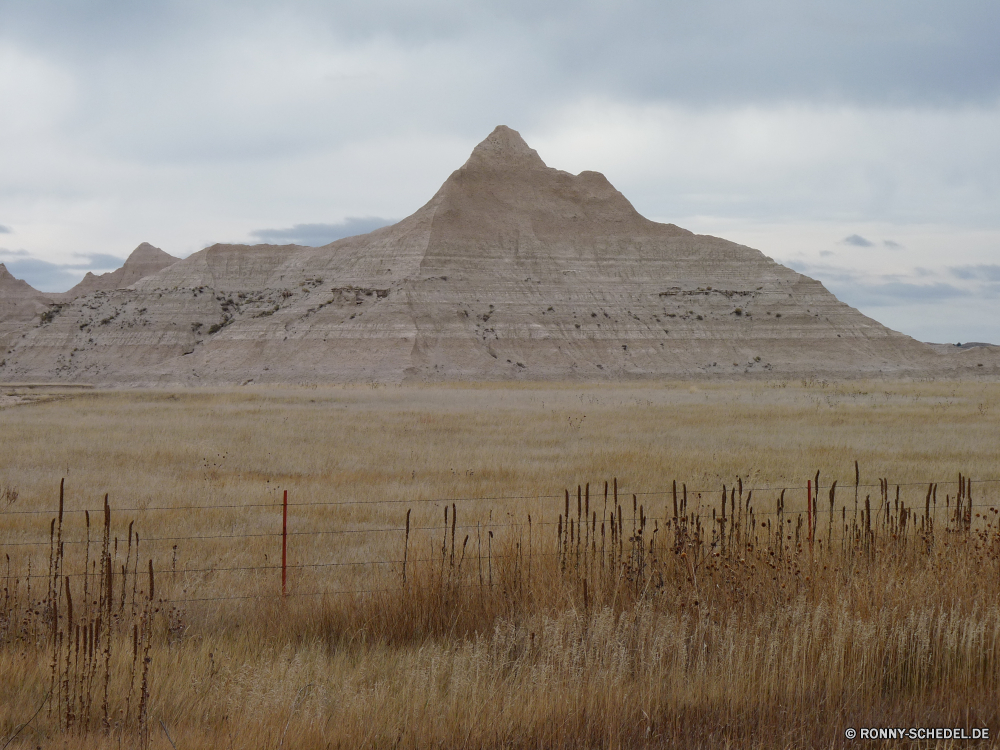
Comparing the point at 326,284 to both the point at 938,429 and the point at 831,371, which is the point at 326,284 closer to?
the point at 831,371

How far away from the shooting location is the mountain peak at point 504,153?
99812mm

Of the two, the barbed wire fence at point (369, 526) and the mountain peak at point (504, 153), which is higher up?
the mountain peak at point (504, 153)

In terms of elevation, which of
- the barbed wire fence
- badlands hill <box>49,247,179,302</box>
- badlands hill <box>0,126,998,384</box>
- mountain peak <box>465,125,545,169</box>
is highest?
mountain peak <box>465,125,545,169</box>

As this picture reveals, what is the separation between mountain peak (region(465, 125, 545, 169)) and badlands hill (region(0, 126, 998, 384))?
0.64 metres

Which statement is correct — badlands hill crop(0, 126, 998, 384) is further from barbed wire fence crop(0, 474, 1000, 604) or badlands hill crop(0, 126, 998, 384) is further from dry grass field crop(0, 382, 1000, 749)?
dry grass field crop(0, 382, 1000, 749)

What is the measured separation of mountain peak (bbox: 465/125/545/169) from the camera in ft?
327

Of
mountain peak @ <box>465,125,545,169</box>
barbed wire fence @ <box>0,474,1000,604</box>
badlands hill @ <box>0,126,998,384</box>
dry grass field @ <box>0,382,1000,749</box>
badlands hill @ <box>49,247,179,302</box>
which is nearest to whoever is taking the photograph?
dry grass field @ <box>0,382,1000,749</box>

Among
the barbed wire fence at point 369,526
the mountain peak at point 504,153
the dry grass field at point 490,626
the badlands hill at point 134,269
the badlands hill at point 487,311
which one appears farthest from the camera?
the badlands hill at point 134,269

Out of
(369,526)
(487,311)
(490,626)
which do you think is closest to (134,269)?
(487,311)

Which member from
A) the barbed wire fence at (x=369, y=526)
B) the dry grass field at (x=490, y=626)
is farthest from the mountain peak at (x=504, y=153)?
the dry grass field at (x=490, y=626)

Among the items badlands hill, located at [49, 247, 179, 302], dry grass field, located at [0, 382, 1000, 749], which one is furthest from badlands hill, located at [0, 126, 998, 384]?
dry grass field, located at [0, 382, 1000, 749]

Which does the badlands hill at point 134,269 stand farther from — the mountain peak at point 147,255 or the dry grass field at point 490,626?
the dry grass field at point 490,626

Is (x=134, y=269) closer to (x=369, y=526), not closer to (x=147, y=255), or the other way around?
(x=147, y=255)

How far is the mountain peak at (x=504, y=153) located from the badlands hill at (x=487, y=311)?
0.64 m
